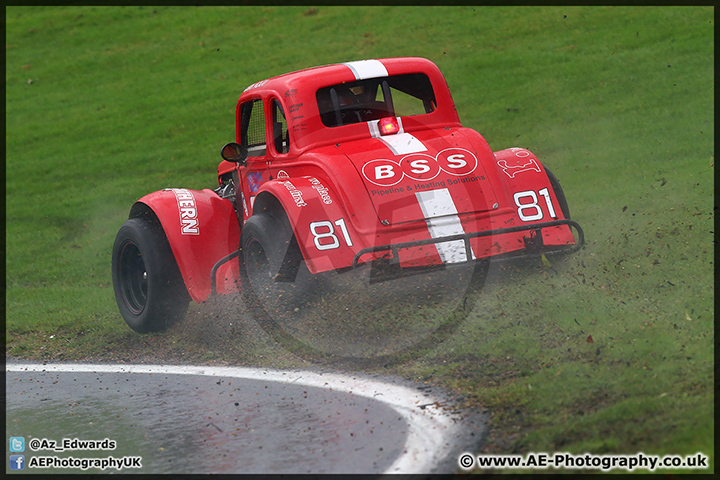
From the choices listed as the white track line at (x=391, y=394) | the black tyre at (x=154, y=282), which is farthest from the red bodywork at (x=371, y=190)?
the white track line at (x=391, y=394)

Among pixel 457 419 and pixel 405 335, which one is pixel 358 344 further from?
pixel 457 419

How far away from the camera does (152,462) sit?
14.8 ft

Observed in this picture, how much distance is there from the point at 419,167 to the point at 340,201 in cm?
76

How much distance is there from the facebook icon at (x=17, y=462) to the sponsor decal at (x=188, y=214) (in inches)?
130

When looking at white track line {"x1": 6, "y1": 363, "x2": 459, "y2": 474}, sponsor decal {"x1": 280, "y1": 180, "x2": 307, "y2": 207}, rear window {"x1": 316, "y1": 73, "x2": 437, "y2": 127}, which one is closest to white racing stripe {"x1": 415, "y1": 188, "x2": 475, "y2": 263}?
sponsor decal {"x1": 280, "y1": 180, "x2": 307, "y2": 207}

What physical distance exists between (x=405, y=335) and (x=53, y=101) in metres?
20.4

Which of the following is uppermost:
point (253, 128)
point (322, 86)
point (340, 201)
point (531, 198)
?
point (322, 86)

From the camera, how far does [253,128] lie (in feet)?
27.2

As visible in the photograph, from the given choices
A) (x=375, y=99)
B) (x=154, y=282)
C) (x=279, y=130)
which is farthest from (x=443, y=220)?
(x=154, y=282)

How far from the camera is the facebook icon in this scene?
4773mm

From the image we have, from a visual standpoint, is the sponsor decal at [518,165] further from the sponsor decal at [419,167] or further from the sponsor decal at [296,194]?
the sponsor decal at [296,194]

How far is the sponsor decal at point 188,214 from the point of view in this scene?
7891 millimetres

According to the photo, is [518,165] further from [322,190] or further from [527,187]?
[322,190]

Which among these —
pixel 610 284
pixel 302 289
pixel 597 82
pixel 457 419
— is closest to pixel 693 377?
pixel 457 419
